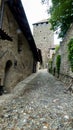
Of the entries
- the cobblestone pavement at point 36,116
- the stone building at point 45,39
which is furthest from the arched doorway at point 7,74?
the stone building at point 45,39

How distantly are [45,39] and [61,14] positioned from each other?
113 feet

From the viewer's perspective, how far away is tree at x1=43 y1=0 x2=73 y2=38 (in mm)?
13922

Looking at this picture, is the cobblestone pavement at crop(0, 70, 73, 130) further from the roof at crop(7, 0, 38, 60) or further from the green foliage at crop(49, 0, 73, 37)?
the green foliage at crop(49, 0, 73, 37)

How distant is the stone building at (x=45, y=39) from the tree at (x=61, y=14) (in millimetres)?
29872

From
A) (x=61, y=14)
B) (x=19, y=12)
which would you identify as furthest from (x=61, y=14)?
(x=19, y=12)

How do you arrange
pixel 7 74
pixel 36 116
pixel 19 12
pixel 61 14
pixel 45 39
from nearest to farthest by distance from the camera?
1. pixel 36 116
2. pixel 19 12
3. pixel 7 74
4. pixel 61 14
5. pixel 45 39

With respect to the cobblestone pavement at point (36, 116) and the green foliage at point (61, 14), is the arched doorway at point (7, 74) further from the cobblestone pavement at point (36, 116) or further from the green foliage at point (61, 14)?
→ the green foliage at point (61, 14)

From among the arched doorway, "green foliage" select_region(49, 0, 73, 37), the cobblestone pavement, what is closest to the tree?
"green foliage" select_region(49, 0, 73, 37)

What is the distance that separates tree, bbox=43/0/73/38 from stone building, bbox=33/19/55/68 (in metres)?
29.9

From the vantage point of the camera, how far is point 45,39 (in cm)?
4962

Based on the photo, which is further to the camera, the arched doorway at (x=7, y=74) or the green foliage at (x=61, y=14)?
the green foliage at (x=61, y=14)

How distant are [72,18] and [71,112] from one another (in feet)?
47.1

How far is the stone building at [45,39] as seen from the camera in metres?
49.1

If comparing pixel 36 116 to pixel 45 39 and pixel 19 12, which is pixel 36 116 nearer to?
pixel 19 12
